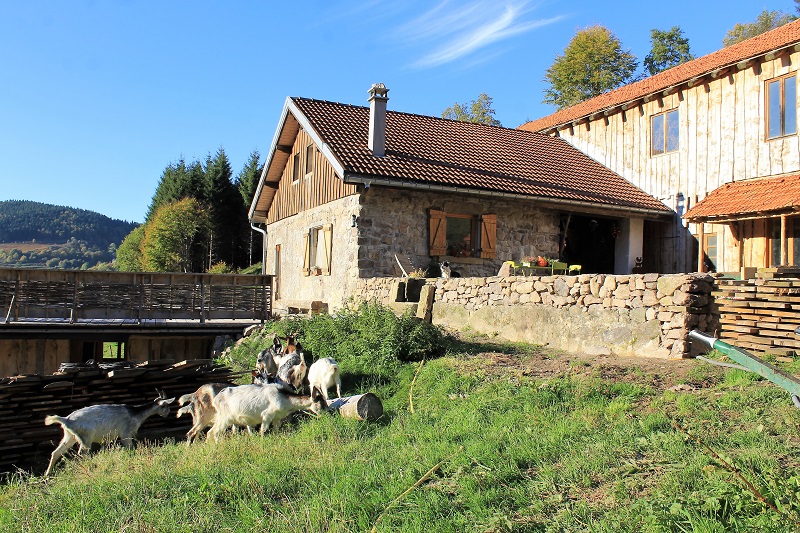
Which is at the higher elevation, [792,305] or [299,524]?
[792,305]

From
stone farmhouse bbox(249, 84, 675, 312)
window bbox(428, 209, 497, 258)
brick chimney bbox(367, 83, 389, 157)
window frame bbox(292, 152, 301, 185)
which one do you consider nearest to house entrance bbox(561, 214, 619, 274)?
stone farmhouse bbox(249, 84, 675, 312)

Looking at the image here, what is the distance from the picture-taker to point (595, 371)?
7363mm

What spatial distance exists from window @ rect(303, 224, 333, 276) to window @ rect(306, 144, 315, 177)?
1898mm

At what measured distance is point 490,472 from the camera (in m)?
4.80

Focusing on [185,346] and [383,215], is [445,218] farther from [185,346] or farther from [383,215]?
[185,346]

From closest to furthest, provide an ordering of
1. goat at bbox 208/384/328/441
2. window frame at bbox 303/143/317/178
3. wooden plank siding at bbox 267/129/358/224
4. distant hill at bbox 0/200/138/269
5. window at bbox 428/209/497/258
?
1. goat at bbox 208/384/328/441
2. window at bbox 428/209/497/258
3. wooden plank siding at bbox 267/129/358/224
4. window frame at bbox 303/143/317/178
5. distant hill at bbox 0/200/138/269

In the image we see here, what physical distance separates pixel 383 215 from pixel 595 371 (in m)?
9.26

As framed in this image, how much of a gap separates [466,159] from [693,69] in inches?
267

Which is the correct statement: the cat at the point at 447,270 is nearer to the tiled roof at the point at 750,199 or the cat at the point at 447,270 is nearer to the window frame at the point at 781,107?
the tiled roof at the point at 750,199

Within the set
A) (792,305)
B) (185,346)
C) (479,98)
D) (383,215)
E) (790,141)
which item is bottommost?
(185,346)

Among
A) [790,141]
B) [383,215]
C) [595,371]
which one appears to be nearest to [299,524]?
[595,371]

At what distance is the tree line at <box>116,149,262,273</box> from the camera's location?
35.7m

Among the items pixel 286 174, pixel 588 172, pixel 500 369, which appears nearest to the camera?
pixel 500 369

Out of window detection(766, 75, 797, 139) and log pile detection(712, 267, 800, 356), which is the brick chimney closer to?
window detection(766, 75, 797, 139)
